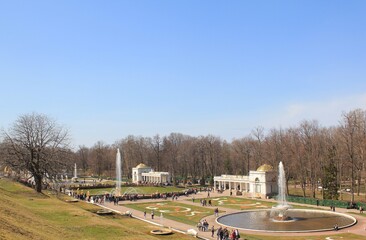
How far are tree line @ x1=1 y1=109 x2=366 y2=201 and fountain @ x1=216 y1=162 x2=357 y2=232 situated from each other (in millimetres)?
12464

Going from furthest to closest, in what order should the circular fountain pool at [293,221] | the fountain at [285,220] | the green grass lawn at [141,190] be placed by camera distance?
the green grass lawn at [141,190] < the fountain at [285,220] < the circular fountain pool at [293,221]

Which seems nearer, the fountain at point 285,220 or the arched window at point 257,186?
the fountain at point 285,220

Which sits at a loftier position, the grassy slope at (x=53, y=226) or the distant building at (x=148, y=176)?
the grassy slope at (x=53, y=226)

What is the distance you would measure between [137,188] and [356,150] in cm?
5043

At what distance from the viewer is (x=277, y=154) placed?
88.9 m

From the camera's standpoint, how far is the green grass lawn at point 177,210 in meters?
50.9

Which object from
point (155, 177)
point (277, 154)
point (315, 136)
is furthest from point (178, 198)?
point (155, 177)

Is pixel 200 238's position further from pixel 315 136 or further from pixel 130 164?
pixel 130 164

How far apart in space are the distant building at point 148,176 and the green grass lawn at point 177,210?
43.7 metres

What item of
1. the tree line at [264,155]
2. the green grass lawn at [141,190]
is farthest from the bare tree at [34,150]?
the green grass lawn at [141,190]

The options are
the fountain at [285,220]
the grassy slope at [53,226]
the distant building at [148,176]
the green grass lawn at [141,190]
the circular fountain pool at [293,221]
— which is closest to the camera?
the grassy slope at [53,226]

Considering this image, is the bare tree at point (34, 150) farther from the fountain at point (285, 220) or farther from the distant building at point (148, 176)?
the distant building at point (148, 176)

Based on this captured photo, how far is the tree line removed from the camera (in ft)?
227

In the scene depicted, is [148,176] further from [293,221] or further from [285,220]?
[293,221]
